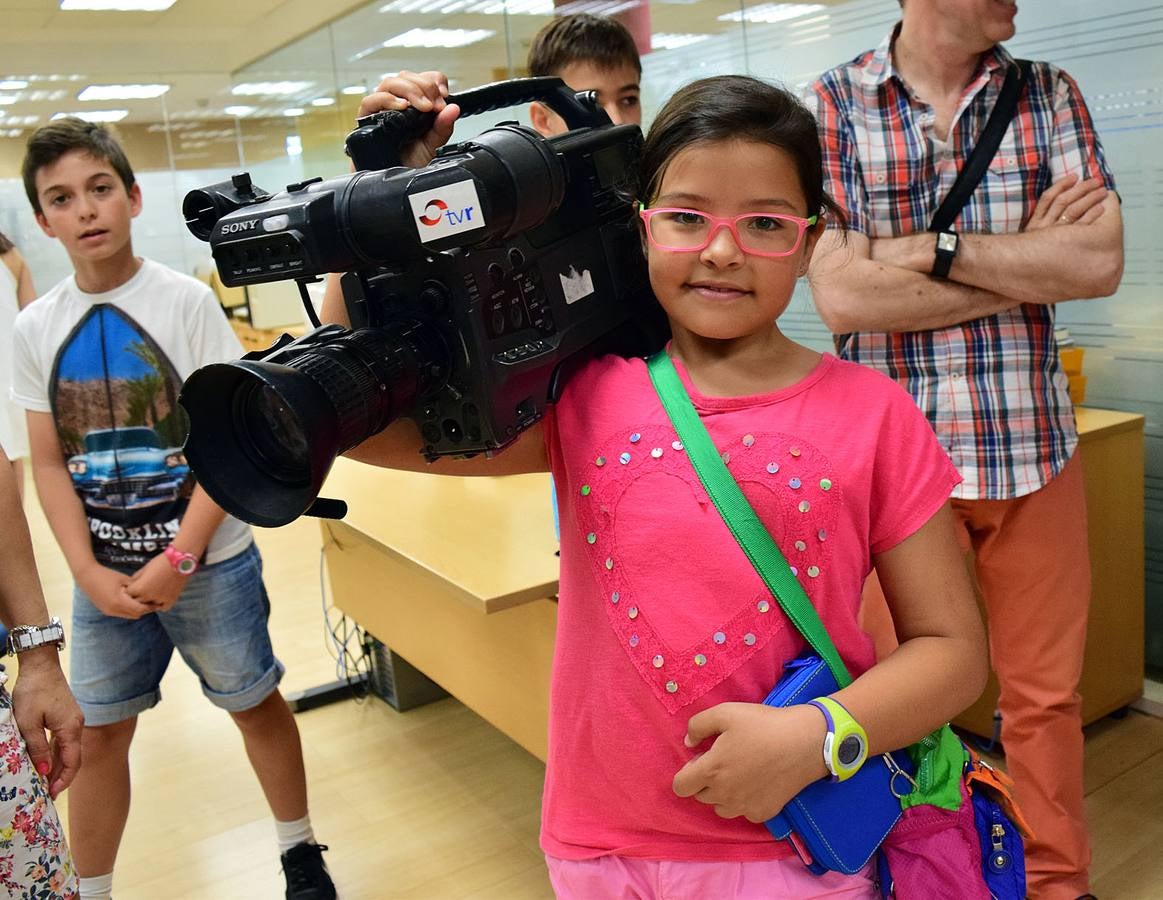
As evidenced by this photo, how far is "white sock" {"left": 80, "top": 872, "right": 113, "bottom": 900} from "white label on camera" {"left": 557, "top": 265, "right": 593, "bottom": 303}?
5.39ft

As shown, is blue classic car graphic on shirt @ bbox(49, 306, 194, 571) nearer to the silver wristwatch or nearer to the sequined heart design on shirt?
the silver wristwatch

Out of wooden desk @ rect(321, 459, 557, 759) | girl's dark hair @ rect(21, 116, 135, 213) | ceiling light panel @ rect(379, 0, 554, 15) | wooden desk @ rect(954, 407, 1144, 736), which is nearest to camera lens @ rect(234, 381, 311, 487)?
wooden desk @ rect(321, 459, 557, 759)

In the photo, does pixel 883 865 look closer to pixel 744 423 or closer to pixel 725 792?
pixel 725 792

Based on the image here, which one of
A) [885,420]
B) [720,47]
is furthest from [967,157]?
[720,47]

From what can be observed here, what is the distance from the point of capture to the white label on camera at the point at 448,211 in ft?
2.59

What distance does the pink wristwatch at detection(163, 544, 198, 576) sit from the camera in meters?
1.89

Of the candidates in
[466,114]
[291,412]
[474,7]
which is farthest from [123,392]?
[474,7]

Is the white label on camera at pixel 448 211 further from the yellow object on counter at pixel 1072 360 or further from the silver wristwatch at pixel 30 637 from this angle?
the yellow object on counter at pixel 1072 360

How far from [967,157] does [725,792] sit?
4.18ft

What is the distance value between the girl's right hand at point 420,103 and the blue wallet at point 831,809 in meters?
0.54

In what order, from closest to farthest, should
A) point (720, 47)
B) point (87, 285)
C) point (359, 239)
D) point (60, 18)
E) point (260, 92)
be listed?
point (359, 239)
point (87, 285)
point (720, 47)
point (60, 18)
point (260, 92)

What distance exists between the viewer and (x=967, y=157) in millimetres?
1760

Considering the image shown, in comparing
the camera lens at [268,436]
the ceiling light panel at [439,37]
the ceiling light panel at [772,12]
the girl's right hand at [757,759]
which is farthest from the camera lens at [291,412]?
the ceiling light panel at [439,37]

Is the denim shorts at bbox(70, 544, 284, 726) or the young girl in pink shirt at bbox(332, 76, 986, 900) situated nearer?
the young girl in pink shirt at bbox(332, 76, 986, 900)
